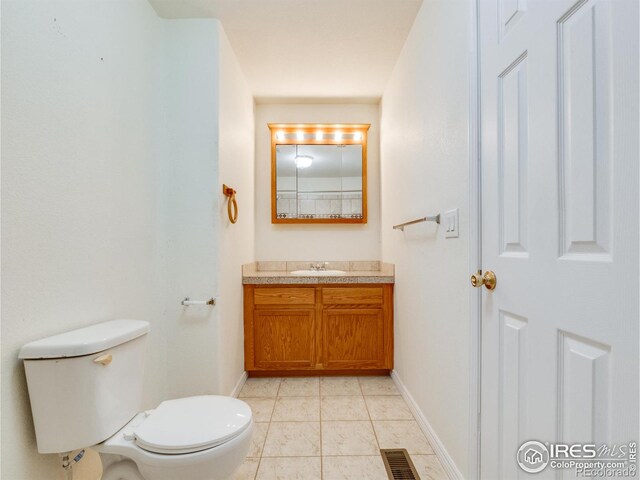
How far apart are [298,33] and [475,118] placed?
143cm

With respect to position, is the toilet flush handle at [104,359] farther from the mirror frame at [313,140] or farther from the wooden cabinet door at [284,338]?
the mirror frame at [313,140]

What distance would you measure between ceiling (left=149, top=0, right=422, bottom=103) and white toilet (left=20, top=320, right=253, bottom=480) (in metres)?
1.84

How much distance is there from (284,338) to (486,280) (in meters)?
1.81

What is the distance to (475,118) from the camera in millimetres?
1192

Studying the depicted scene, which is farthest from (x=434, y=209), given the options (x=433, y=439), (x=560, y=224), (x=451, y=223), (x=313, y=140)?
(x=313, y=140)

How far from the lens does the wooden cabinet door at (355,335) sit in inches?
101

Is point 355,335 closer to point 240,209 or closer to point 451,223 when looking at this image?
point 240,209

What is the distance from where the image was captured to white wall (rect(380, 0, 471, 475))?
Answer: 1.31m

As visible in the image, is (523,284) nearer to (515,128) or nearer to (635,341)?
(635,341)

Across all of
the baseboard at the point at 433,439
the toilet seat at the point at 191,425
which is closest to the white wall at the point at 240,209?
the toilet seat at the point at 191,425

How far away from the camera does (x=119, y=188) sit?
147 cm

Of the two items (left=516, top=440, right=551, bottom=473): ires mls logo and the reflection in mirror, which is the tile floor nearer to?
(left=516, top=440, right=551, bottom=473): ires mls logo

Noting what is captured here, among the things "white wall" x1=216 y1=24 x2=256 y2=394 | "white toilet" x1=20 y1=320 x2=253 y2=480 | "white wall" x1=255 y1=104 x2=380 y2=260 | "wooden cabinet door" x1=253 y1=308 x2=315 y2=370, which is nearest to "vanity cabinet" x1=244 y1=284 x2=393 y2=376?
"wooden cabinet door" x1=253 y1=308 x2=315 y2=370

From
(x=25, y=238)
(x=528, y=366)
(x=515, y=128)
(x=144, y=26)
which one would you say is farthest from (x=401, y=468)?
(x=144, y=26)
